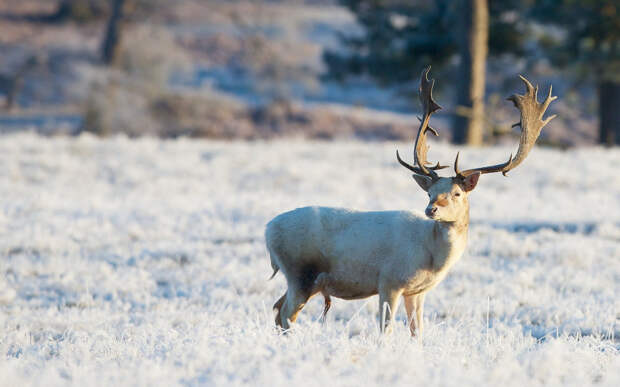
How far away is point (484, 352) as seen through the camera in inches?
218

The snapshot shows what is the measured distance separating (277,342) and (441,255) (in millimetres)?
1455

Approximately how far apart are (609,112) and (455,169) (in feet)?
66.6

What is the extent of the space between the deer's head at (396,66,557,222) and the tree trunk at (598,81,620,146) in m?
18.5

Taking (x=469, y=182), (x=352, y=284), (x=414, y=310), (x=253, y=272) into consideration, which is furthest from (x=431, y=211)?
(x=253, y=272)

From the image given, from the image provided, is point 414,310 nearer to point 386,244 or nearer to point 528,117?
point 386,244

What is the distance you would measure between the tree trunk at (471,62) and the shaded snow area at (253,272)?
1949 millimetres

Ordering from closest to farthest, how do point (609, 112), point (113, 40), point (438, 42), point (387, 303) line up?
point (387, 303)
point (438, 42)
point (609, 112)
point (113, 40)

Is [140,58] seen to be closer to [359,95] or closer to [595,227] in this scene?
[359,95]

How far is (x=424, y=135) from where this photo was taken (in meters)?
6.46

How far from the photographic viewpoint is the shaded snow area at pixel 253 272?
4.95 metres

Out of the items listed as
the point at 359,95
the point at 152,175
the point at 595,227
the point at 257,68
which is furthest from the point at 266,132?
the point at 595,227

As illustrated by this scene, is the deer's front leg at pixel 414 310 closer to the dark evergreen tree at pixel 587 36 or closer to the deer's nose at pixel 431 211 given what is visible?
the deer's nose at pixel 431 211

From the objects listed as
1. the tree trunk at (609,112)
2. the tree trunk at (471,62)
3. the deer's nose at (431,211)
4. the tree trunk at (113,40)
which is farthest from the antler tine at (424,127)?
the tree trunk at (113,40)

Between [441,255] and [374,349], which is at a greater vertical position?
[441,255]
